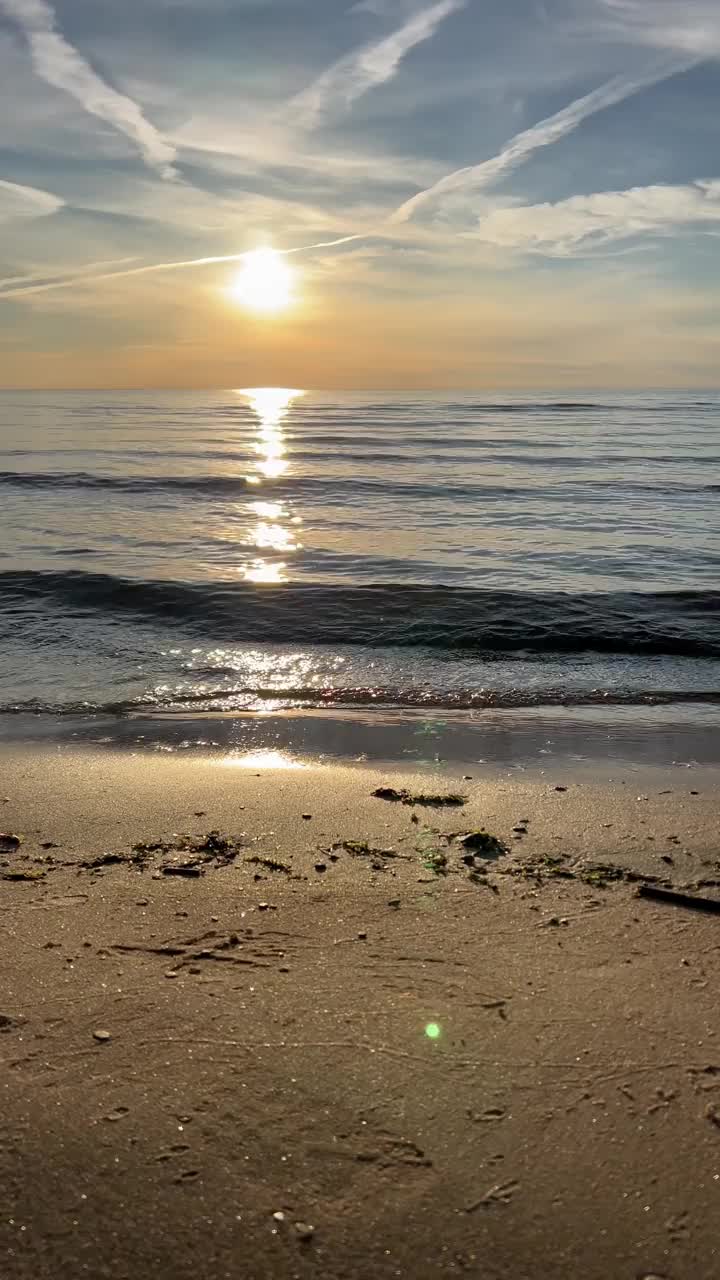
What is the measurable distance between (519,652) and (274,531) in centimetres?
1021

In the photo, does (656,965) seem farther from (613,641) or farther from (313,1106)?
(613,641)

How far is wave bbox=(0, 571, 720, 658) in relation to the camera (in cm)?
1038

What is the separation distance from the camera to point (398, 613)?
11.8 meters

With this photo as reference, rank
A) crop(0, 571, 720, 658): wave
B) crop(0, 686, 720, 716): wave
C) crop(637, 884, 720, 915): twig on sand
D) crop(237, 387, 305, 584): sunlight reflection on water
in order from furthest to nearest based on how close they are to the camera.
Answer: crop(237, 387, 305, 584): sunlight reflection on water, crop(0, 571, 720, 658): wave, crop(0, 686, 720, 716): wave, crop(637, 884, 720, 915): twig on sand

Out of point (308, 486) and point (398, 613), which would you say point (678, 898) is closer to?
point (398, 613)

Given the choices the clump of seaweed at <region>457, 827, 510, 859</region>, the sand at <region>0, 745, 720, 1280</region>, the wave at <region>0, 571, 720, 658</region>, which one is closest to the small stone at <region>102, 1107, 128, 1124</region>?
the sand at <region>0, 745, 720, 1280</region>

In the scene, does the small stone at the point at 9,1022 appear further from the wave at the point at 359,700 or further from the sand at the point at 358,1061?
the wave at the point at 359,700

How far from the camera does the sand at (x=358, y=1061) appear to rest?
84.6 inches

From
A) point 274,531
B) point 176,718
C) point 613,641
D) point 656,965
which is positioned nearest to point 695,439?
point 274,531

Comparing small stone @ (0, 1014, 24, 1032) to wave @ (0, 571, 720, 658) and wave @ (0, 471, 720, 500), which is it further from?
wave @ (0, 471, 720, 500)

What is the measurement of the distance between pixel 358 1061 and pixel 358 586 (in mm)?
10798

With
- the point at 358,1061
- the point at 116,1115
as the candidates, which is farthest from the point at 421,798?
the point at 116,1115

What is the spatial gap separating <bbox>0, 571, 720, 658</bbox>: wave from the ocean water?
45 mm

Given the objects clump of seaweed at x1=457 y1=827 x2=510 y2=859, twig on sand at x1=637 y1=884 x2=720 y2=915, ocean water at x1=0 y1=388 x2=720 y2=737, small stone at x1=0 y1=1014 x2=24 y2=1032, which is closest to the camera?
small stone at x1=0 y1=1014 x2=24 y2=1032
